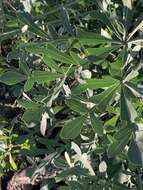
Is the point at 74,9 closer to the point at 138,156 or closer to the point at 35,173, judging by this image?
the point at 35,173

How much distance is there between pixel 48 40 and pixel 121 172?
0.40 m

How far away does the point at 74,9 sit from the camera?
1.51 m

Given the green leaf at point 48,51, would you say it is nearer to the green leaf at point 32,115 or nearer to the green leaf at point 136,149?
the green leaf at point 32,115

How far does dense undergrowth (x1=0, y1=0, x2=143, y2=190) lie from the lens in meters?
1.03

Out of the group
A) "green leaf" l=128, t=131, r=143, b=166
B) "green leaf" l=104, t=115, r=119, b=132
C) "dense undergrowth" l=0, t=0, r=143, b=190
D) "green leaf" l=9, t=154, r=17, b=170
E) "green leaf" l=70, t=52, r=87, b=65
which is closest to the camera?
"green leaf" l=128, t=131, r=143, b=166

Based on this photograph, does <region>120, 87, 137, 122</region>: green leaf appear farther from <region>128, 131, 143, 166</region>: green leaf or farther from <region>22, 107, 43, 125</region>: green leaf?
<region>22, 107, 43, 125</region>: green leaf

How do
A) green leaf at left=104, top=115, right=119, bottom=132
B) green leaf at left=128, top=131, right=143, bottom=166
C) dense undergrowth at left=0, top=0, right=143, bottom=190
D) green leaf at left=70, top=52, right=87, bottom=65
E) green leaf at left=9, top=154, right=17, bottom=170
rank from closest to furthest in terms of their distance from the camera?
green leaf at left=128, top=131, right=143, bottom=166, dense undergrowth at left=0, top=0, right=143, bottom=190, green leaf at left=70, top=52, right=87, bottom=65, green leaf at left=104, top=115, right=119, bottom=132, green leaf at left=9, top=154, right=17, bottom=170

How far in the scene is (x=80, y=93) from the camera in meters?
1.10

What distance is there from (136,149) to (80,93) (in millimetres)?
211

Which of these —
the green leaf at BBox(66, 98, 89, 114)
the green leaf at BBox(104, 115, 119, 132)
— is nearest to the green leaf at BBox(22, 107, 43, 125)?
the green leaf at BBox(66, 98, 89, 114)

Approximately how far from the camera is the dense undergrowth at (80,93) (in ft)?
3.37

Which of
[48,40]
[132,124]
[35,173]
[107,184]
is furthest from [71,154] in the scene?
[132,124]

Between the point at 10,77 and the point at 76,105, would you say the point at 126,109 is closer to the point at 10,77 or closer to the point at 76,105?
the point at 76,105

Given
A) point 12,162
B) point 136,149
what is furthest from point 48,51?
point 12,162
